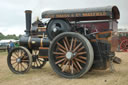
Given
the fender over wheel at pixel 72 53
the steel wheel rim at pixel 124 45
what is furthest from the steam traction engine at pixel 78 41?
the steel wheel rim at pixel 124 45

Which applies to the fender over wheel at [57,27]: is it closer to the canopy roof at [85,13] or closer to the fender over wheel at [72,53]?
the canopy roof at [85,13]

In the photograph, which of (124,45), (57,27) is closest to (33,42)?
(57,27)

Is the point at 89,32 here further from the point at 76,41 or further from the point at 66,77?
the point at 66,77

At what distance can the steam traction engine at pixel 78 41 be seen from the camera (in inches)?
211

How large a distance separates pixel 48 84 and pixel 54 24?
1968 millimetres

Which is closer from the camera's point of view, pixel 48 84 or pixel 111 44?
pixel 48 84

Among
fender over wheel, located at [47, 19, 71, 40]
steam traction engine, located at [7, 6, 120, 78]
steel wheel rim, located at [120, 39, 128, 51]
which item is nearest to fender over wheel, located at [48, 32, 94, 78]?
steam traction engine, located at [7, 6, 120, 78]

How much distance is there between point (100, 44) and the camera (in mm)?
5469

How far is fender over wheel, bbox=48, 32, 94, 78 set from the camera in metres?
5.20

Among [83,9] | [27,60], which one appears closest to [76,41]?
[83,9]

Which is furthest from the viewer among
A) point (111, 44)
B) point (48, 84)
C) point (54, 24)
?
point (54, 24)

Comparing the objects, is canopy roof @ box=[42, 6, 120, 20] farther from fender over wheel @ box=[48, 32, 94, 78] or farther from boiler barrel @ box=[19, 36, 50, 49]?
boiler barrel @ box=[19, 36, 50, 49]

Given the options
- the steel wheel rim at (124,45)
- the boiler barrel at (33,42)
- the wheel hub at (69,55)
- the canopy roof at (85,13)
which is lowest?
the steel wheel rim at (124,45)

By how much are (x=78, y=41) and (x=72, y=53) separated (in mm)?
406
